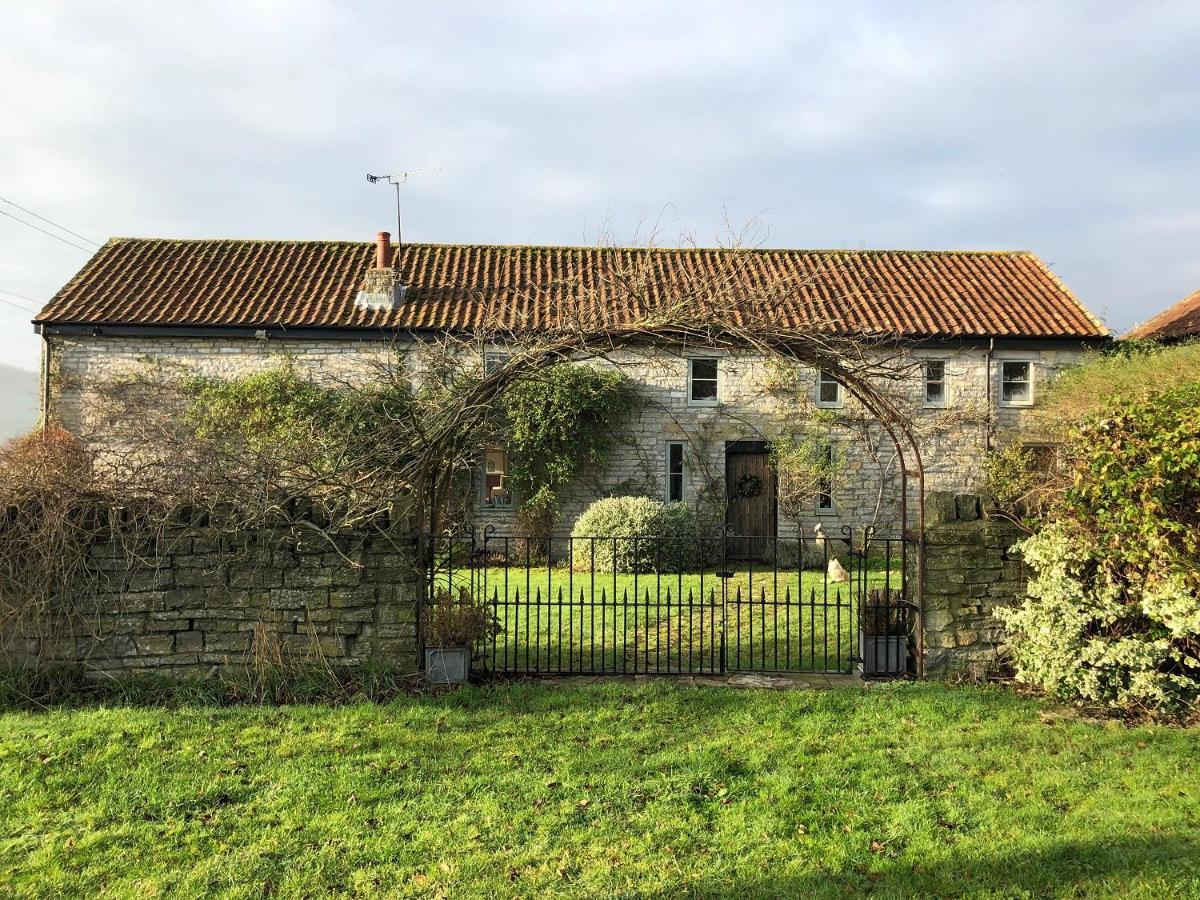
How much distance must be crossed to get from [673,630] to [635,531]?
4852mm

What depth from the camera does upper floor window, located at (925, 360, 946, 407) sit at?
16.6 m

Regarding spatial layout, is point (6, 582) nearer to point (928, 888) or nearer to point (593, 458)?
point (928, 888)

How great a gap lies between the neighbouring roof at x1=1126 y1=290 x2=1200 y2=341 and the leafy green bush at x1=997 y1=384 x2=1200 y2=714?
1393cm

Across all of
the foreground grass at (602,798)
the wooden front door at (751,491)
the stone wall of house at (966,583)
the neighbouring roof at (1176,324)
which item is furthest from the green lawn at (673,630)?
the neighbouring roof at (1176,324)

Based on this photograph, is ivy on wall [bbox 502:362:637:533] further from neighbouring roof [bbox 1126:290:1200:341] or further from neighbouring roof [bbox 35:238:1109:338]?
neighbouring roof [bbox 1126:290:1200:341]

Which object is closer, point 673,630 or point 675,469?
point 673,630

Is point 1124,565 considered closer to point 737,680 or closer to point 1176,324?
point 737,680

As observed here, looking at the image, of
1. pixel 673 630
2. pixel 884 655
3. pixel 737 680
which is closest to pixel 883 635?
pixel 884 655

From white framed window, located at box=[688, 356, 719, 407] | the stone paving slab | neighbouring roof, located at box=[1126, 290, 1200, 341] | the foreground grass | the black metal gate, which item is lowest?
the foreground grass

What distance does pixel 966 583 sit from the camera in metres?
6.79

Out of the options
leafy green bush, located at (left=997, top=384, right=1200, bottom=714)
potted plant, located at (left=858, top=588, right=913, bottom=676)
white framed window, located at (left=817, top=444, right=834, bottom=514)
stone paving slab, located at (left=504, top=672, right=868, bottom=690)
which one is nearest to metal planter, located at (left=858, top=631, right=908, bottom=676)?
potted plant, located at (left=858, top=588, right=913, bottom=676)

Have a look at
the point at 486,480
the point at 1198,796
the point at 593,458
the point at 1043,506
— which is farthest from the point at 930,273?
the point at 1198,796

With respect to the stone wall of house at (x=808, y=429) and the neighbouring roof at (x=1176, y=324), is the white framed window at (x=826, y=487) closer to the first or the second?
the stone wall of house at (x=808, y=429)

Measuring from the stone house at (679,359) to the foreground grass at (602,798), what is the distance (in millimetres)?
10327
